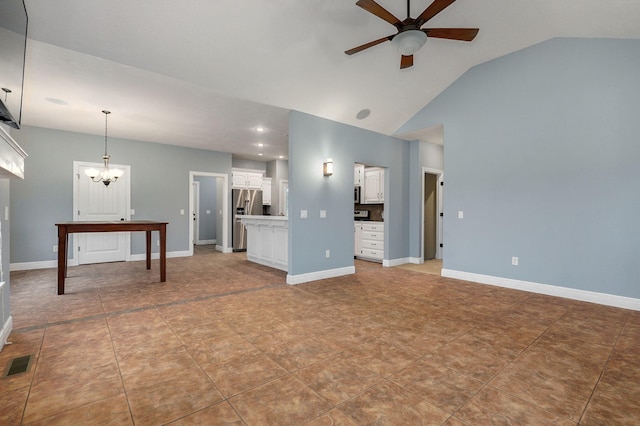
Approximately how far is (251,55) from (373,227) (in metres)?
4.06

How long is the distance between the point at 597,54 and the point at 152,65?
541cm

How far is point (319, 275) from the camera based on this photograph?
4.73 metres

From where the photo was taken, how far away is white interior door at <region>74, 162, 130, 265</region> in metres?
5.94

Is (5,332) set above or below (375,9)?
below

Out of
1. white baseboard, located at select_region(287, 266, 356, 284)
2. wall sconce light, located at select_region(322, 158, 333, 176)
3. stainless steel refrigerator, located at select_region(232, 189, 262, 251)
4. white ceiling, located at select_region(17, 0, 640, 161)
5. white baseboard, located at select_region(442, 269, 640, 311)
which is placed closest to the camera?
white ceiling, located at select_region(17, 0, 640, 161)

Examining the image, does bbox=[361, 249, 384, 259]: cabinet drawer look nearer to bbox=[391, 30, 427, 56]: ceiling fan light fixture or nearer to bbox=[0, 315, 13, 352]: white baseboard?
bbox=[391, 30, 427, 56]: ceiling fan light fixture

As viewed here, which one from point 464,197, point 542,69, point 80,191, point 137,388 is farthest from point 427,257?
point 80,191

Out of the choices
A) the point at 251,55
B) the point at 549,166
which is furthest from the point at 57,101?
the point at 549,166

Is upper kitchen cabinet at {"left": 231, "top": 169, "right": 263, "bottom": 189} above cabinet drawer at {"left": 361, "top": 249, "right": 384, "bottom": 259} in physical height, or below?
above

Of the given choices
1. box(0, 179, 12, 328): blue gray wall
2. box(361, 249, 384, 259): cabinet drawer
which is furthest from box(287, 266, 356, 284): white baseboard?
box(0, 179, 12, 328): blue gray wall

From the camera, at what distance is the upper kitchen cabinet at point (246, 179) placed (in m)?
8.73

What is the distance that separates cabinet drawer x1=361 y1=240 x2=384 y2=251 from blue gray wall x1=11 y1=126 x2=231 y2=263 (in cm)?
432

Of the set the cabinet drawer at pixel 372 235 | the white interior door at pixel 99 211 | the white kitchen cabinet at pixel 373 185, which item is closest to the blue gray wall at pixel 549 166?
the cabinet drawer at pixel 372 235

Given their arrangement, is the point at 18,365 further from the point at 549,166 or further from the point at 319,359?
the point at 549,166
